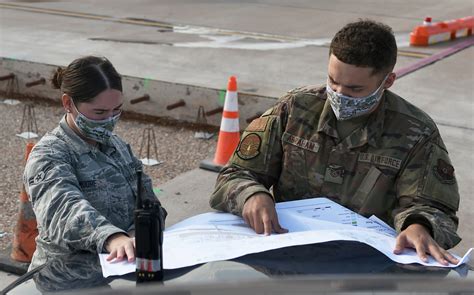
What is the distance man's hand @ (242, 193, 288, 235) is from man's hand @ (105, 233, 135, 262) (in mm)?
427

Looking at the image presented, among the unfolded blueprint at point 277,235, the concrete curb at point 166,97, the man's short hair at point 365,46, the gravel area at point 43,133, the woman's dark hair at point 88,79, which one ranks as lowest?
the gravel area at point 43,133

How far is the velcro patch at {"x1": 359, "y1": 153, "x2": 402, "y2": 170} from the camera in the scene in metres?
3.05

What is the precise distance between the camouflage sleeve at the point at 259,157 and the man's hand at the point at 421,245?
616 millimetres

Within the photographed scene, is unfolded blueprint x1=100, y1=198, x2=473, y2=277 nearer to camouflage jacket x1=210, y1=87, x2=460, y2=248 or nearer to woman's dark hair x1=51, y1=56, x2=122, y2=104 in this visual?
camouflage jacket x1=210, y1=87, x2=460, y2=248

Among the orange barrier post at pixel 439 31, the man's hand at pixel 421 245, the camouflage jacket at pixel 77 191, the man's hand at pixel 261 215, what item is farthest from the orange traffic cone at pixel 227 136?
the orange barrier post at pixel 439 31

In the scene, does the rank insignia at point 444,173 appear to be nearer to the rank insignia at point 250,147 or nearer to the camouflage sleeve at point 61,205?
the rank insignia at point 250,147

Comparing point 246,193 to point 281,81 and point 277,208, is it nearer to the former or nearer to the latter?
point 277,208

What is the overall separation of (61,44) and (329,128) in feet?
28.3

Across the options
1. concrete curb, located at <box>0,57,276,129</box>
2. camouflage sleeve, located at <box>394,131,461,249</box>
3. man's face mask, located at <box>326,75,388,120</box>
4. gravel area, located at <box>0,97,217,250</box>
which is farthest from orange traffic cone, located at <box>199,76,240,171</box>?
camouflage sleeve, located at <box>394,131,461,249</box>

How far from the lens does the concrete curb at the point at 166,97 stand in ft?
27.2

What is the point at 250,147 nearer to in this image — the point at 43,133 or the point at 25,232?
the point at 25,232

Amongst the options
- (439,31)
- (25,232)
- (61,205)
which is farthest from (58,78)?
(439,31)

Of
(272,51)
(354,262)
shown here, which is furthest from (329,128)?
(272,51)

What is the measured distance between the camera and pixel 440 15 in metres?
14.8
